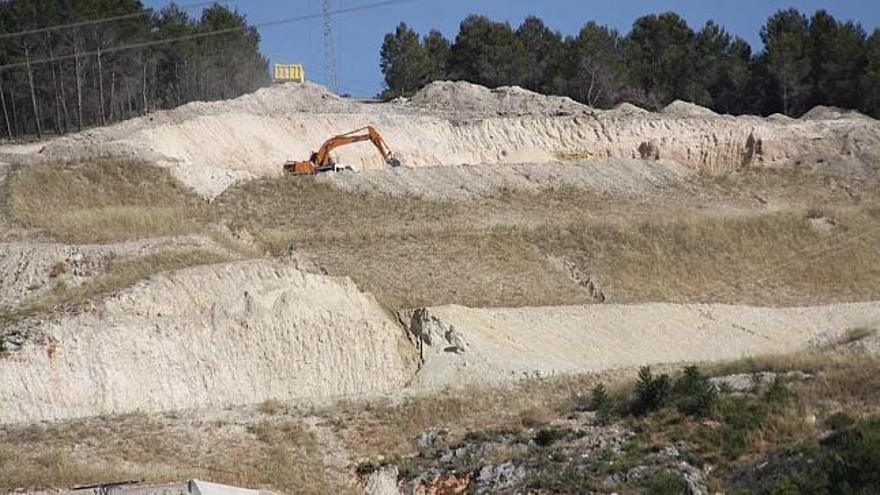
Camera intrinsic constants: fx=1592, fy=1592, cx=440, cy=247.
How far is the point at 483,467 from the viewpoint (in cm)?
2886

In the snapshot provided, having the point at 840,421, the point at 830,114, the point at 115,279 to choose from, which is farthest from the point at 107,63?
the point at 840,421

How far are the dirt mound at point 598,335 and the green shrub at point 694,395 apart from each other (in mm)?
6757

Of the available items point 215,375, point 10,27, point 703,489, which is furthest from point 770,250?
point 10,27

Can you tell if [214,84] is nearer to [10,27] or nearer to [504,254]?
[10,27]

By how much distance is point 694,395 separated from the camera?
1180 inches

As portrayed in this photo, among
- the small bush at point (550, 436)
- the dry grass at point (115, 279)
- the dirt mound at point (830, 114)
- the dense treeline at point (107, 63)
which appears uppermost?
the dense treeline at point (107, 63)

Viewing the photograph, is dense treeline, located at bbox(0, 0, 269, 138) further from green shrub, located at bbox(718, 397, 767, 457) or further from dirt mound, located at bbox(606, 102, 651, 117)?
green shrub, located at bbox(718, 397, 767, 457)

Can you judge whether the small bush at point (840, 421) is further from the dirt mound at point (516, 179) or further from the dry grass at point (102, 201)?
the dirt mound at point (516, 179)

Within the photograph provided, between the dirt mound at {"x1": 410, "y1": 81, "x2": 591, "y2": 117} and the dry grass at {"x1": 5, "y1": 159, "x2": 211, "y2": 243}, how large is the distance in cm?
2338

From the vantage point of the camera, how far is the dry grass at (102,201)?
149 feet

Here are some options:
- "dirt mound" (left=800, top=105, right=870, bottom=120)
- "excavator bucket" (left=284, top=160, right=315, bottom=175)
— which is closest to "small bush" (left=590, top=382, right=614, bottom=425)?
"excavator bucket" (left=284, top=160, right=315, bottom=175)

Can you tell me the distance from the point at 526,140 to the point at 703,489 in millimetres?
42762

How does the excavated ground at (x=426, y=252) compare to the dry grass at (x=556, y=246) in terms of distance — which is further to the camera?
the dry grass at (x=556, y=246)

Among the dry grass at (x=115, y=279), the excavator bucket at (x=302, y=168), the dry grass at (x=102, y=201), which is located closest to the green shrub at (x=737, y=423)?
the dry grass at (x=115, y=279)
